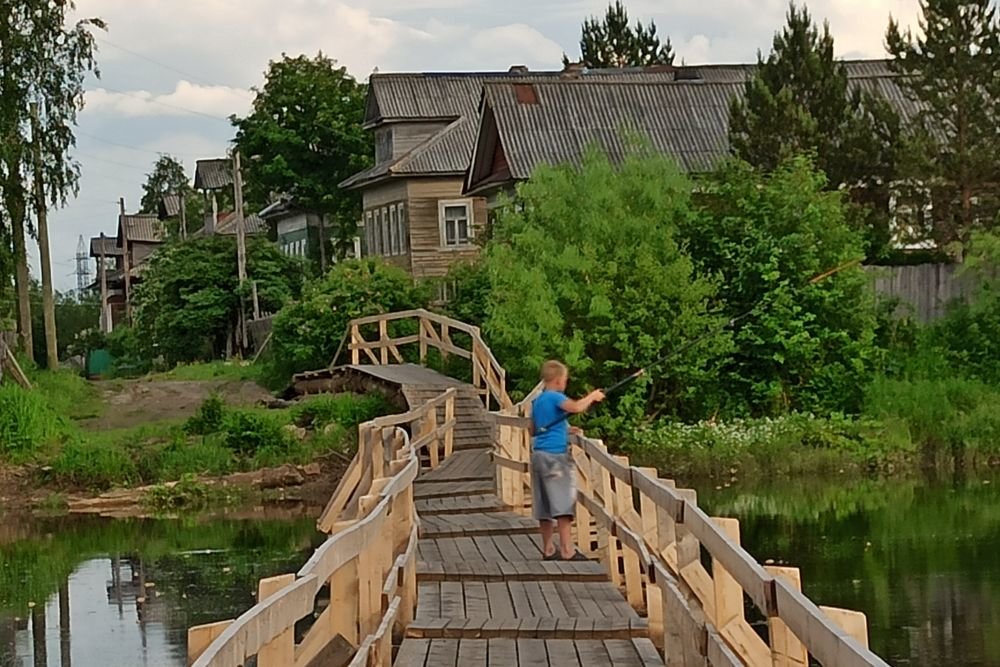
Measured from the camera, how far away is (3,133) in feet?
134

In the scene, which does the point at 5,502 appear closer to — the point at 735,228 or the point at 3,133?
the point at 3,133

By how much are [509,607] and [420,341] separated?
2440 cm

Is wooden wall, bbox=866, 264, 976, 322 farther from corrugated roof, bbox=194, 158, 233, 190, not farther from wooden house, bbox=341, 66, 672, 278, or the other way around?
corrugated roof, bbox=194, 158, 233, 190

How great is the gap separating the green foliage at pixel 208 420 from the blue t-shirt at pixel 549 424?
21849mm

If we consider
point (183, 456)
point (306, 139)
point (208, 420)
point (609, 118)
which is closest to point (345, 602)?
point (183, 456)

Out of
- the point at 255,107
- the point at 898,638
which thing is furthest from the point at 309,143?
the point at 898,638

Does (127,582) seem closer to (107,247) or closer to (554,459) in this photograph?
(554,459)

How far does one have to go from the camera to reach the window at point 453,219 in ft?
176

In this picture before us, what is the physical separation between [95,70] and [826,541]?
25.1 metres

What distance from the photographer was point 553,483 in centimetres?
1473

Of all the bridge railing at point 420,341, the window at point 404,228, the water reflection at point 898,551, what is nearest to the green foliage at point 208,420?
the bridge railing at point 420,341

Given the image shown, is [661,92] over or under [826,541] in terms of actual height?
over

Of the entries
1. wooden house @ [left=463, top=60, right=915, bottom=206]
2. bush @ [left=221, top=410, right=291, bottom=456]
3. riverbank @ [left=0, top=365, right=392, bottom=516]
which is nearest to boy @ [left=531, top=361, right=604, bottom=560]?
riverbank @ [left=0, top=365, right=392, bottom=516]

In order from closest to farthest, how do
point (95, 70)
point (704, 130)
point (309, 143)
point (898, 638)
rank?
1. point (898, 638)
2. point (95, 70)
3. point (704, 130)
4. point (309, 143)
